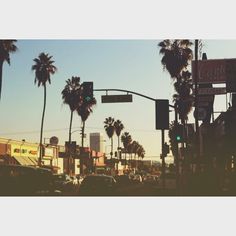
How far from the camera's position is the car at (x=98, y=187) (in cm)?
2409

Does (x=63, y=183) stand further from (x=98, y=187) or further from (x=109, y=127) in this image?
(x=109, y=127)

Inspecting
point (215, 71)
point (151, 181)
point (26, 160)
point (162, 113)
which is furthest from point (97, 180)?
point (26, 160)

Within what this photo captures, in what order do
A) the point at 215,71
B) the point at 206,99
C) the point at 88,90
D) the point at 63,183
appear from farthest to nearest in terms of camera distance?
1. the point at 63,183
2. the point at 206,99
3. the point at 215,71
4. the point at 88,90

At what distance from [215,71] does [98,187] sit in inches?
434

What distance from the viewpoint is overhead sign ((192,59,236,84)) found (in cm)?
2706

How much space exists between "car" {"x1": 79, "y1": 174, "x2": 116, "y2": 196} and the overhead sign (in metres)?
9.50

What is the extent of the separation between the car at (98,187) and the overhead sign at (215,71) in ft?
31.2

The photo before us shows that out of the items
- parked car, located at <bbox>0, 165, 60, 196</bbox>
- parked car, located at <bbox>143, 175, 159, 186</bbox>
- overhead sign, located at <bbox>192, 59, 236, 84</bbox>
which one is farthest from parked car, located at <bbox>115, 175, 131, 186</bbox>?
overhead sign, located at <bbox>192, 59, 236, 84</bbox>

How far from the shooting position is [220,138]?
3591 cm

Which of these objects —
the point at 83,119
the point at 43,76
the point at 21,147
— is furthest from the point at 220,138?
the point at 83,119

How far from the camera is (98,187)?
24.3 metres

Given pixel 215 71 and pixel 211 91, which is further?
pixel 215 71

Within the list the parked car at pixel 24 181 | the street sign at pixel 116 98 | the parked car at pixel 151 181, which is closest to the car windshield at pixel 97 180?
the parked car at pixel 24 181
